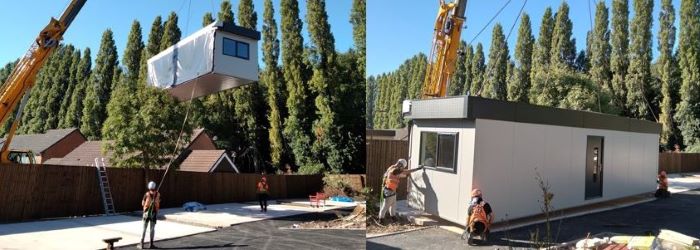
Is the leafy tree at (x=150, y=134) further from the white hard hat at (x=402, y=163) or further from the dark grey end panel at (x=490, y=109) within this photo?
the white hard hat at (x=402, y=163)

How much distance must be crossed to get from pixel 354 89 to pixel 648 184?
18.3 ft

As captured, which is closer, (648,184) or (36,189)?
Result: (648,184)

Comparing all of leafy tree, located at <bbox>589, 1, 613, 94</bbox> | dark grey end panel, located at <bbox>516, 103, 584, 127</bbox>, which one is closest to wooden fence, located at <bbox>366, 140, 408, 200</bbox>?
dark grey end panel, located at <bbox>516, 103, 584, 127</bbox>

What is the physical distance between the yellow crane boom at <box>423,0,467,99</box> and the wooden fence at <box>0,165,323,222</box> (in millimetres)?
3157

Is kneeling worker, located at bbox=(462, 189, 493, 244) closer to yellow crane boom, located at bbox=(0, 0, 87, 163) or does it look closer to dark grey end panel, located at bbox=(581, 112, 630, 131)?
dark grey end panel, located at bbox=(581, 112, 630, 131)

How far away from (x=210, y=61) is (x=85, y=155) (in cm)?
573

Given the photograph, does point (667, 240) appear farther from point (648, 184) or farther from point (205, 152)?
point (205, 152)

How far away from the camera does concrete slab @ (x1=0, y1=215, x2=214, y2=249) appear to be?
5.73 meters

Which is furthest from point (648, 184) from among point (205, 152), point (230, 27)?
point (205, 152)

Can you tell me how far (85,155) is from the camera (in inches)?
437

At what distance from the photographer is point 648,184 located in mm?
6711

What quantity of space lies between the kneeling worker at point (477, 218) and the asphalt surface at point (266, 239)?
4.17ft

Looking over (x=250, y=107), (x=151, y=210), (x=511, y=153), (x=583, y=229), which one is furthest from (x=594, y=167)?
(x=250, y=107)

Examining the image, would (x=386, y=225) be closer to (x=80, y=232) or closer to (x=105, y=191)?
(x=80, y=232)
